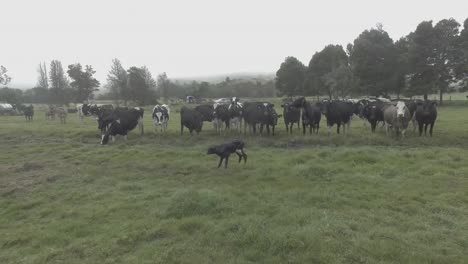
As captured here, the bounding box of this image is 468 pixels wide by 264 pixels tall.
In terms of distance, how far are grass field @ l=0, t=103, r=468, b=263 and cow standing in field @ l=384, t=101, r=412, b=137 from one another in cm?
332

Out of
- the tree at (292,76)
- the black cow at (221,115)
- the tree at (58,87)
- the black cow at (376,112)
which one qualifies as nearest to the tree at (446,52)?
the tree at (292,76)

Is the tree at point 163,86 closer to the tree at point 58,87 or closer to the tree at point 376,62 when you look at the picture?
the tree at point 58,87

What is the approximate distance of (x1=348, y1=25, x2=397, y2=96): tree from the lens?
54.0 metres

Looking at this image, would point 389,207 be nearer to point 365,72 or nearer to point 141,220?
point 141,220

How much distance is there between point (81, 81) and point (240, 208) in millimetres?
76467

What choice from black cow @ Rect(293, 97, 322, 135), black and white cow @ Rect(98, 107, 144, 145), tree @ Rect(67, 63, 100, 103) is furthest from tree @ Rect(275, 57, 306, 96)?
black and white cow @ Rect(98, 107, 144, 145)

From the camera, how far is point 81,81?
3036 inches

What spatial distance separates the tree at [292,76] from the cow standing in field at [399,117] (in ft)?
170

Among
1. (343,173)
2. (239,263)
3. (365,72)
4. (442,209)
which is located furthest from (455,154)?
(365,72)

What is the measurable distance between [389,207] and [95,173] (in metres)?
10.4

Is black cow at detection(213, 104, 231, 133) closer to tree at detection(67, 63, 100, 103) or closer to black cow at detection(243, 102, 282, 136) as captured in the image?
black cow at detection(243, 102, 282, 136)

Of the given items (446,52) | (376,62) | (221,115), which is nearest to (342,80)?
(376,62)

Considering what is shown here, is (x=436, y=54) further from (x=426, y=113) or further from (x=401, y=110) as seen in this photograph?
(x=401, y=110)

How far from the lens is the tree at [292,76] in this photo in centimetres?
7212
